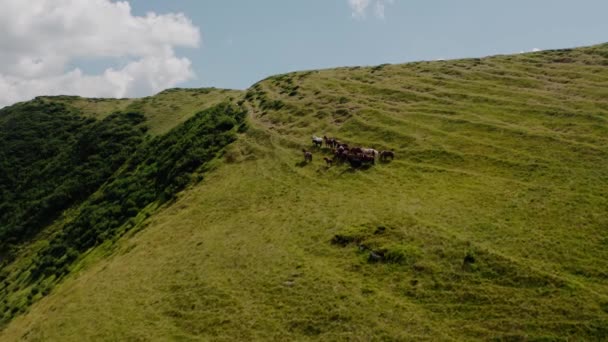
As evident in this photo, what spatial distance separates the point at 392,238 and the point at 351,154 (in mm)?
14760

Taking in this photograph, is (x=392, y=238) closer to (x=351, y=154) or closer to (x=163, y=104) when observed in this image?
(x=351, y=154)

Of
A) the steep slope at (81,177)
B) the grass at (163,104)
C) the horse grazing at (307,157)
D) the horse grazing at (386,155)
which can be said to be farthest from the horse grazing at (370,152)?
the grass at (163,104)

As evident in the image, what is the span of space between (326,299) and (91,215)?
43.3 meters

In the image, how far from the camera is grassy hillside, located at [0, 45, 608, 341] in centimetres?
2262

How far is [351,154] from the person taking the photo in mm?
42031

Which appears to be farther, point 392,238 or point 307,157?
point 307,157

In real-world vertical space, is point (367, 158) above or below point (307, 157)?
below

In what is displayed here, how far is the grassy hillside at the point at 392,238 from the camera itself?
891 inches

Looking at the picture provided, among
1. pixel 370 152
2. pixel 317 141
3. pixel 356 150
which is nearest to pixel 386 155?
pixel 370 152

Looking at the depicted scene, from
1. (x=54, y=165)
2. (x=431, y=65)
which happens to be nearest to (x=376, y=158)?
(x=431, y=65)

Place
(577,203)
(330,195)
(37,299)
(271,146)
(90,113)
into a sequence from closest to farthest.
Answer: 1. (577,203)
2. (330,195)
3. (37,299)
4. (271,146)
5. (90,113)

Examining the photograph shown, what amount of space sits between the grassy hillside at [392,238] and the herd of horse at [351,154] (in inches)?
40.1

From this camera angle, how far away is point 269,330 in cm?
2369

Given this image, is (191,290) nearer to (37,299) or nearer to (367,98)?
(37,299)
